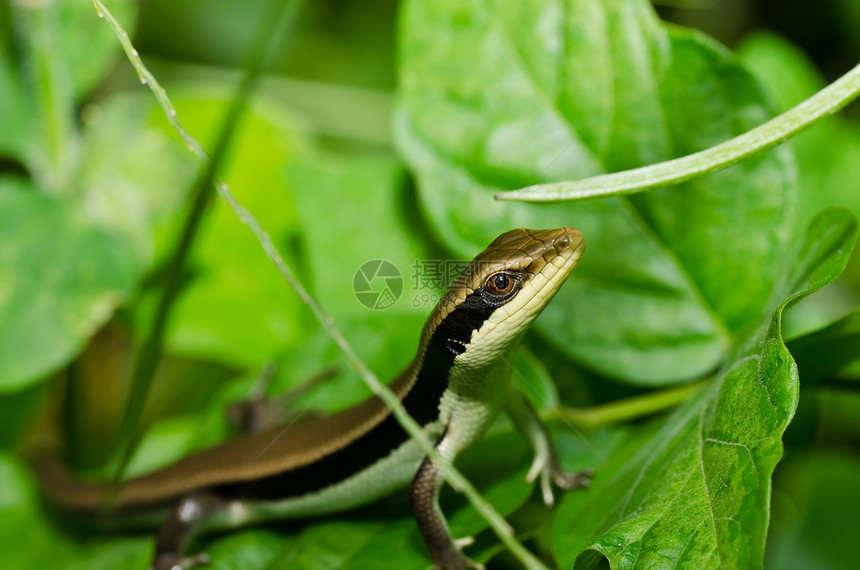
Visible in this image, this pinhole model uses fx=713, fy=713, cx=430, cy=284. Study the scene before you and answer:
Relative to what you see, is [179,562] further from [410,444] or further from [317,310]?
[317,310]

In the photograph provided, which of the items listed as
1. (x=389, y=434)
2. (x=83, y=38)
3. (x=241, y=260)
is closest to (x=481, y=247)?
(x=389, y=434)

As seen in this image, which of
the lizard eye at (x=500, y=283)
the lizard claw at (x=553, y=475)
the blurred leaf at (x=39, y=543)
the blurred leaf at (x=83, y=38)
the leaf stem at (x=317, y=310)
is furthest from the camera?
the blurred leaf at (x=83, y=38)

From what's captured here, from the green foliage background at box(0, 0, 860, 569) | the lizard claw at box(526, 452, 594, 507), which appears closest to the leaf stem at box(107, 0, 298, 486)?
the green foliage background at box(0, 0, 860, 569)

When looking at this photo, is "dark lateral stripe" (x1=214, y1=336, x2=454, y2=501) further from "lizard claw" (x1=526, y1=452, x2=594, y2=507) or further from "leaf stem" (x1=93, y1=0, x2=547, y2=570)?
"leaf stem" (x1=93, y1=0, x2=547, y2=570)

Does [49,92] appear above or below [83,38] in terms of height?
below

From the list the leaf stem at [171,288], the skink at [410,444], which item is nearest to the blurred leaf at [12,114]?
the leaf stem at [171,288]

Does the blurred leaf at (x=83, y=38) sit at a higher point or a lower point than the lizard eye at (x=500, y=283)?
higher

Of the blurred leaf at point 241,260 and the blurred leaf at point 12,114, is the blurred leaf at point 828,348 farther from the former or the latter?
the blurred leaf at point 12,114
